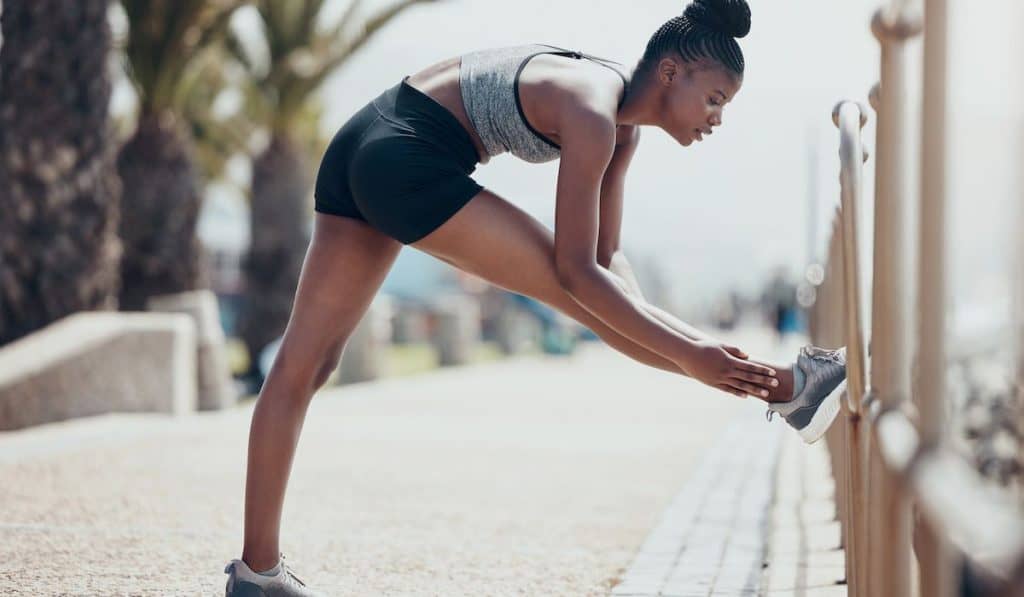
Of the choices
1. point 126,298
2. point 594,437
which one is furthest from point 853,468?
point 126,298

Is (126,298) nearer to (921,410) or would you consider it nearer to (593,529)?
(593,529)

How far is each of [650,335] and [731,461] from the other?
4898 millimetres

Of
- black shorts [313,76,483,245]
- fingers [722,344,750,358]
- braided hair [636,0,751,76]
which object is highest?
braided hair [636,0,751,76]

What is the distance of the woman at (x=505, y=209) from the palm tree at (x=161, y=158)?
11463 mm

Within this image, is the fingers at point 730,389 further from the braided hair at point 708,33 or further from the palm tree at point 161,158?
the palm tree at point 161,158

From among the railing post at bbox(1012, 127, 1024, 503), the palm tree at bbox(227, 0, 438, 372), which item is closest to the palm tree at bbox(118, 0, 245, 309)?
the palm tree at bbox(227, 0, 438, 372)

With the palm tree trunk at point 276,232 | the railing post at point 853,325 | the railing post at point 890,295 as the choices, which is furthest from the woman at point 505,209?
the palm tree trunk at point 276,232

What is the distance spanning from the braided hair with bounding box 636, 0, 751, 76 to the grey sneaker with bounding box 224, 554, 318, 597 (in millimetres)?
1446

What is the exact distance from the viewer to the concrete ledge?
7.75 metres

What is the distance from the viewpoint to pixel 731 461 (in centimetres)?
743

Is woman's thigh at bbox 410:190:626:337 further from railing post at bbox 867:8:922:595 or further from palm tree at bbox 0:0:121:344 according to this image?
palm tree at bbox 0:0:121:344

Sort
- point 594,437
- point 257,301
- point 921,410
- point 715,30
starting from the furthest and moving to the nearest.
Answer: point 257,301
point 594,437
point 715,30
point 921,410

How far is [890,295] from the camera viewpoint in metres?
2.17

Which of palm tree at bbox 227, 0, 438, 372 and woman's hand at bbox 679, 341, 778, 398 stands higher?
palm tree at bbox 227, 0, 438, 372
